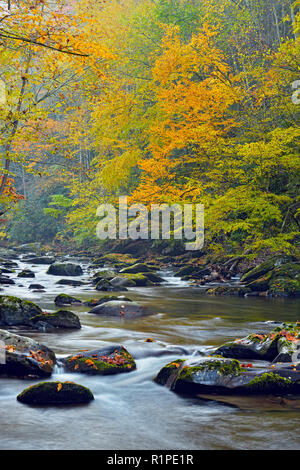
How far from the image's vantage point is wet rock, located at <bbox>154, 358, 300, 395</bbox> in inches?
189

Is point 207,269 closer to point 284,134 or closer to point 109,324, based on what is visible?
point 284,134

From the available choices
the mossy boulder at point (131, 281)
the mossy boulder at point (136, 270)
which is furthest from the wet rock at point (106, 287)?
the mossy boulder at point (136, 270)

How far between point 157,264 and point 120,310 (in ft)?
40.4

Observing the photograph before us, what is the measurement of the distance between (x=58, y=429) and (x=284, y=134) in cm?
1020

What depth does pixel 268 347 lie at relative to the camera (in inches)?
239

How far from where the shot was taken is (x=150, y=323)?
912cm

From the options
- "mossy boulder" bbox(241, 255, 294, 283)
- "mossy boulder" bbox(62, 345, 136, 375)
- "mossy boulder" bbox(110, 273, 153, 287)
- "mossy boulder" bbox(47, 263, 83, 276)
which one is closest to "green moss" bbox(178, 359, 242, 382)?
"mossy boulder" bbox(62, 345, 136, 375)

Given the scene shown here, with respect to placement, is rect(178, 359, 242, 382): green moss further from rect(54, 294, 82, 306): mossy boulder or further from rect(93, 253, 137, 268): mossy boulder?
rect(93, 253, 137, 268): mossy boulder

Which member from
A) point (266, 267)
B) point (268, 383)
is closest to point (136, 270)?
point (266, 267)

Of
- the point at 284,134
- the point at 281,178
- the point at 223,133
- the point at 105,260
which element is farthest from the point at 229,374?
the point at 105,260

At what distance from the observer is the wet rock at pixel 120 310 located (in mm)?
9844
